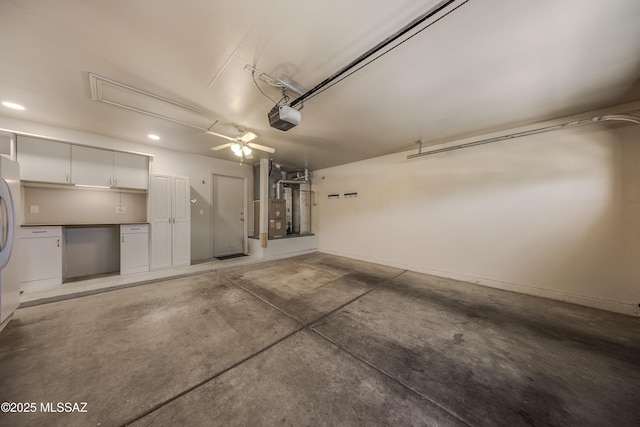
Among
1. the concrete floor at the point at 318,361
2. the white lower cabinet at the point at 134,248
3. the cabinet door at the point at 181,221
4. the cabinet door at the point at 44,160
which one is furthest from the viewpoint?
the cabinet door at the point at 181,221

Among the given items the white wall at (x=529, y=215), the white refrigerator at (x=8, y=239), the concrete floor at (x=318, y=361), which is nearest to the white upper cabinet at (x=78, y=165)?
the white refrigerator at (x=8, y=239)

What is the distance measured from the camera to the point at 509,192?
3.45 meters

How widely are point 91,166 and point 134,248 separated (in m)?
1.75

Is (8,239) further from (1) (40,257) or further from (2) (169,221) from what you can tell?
(2) (169,221)

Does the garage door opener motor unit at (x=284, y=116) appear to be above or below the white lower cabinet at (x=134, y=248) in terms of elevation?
above

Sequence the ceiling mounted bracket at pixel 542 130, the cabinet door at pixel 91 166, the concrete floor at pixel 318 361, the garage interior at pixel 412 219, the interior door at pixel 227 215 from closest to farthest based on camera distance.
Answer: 1. the concrete floor at pixel 318 361
2. the garage interior at pixel 412 219
3. the ceiling mounted bracket at pixel 542 130
4. the cabinet door at pixel 91 166
5. the interior door at pixel 227 215

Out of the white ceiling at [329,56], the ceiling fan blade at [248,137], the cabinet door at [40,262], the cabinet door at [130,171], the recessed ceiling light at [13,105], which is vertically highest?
the recessed ceiling light at [13,105]

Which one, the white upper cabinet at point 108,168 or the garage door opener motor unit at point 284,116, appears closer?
the garage door opener motor unit at point 284,116

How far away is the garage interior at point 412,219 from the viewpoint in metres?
1.43

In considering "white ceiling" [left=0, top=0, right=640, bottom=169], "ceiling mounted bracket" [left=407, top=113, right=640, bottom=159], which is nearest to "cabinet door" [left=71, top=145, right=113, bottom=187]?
"white ceiling" [left=0, top=0, right=640, bottom=169]

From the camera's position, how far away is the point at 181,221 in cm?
442

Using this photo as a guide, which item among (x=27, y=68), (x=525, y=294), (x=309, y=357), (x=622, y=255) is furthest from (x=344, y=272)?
(x=27, y=68)

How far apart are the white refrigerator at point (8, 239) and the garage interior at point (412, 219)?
376 mm

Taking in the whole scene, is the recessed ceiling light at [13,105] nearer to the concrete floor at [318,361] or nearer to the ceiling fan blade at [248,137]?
the concrete floor at [318,361]
